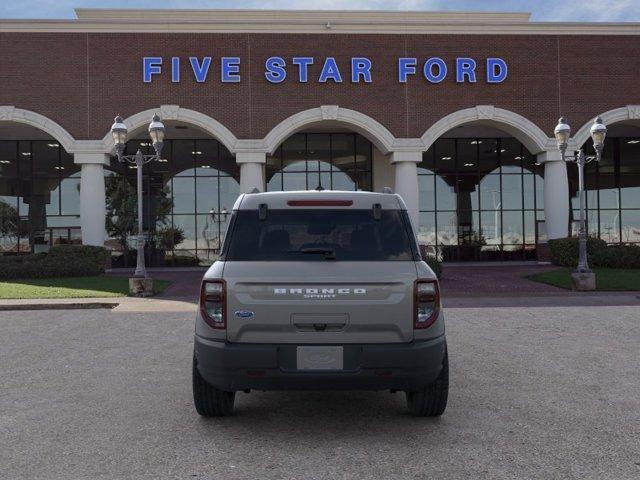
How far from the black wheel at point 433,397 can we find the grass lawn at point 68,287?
41.8ft

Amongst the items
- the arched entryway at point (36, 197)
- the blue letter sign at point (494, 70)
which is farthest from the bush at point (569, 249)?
the arched entryway at point (36, 197)

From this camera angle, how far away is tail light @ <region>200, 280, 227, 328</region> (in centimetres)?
430

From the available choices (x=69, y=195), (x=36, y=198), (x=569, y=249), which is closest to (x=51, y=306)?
(x=69, y=195)

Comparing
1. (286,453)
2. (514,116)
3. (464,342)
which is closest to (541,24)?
(514,116)

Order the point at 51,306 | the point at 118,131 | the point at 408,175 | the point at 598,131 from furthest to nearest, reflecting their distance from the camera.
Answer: the point at 408,175, the point at 118,131, the point at 598,131, the point at 51,306

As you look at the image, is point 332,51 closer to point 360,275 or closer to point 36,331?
point 36,331

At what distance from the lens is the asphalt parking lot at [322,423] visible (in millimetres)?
3947

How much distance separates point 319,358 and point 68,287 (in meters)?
15.0

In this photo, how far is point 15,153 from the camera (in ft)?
94.6

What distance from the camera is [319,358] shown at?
425 centimetres

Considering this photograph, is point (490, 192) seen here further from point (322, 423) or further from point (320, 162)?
point (322, 423)

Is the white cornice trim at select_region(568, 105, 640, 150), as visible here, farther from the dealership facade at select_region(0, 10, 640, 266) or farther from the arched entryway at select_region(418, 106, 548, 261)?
the arched entryway at select_region(418, 106, 548, 261)

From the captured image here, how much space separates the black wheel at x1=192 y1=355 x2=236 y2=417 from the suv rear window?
115 cm

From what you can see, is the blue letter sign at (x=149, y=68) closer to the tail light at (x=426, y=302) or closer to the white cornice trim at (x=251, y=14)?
the white cornice trim at (x=251, y=14)
